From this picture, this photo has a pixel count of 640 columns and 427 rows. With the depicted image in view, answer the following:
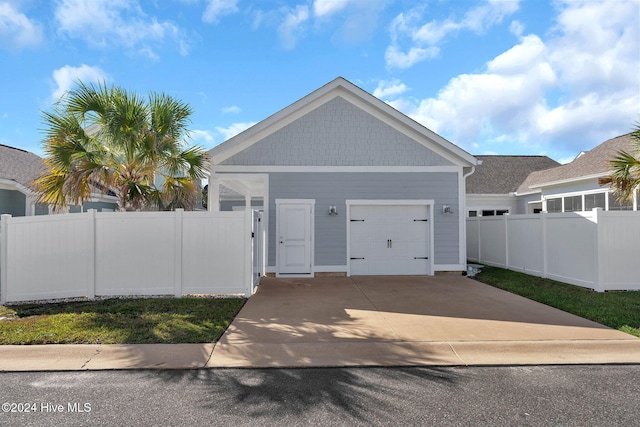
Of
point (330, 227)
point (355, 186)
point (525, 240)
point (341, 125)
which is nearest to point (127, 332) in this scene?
point (330, 227)

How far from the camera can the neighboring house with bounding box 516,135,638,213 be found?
44.7 ft

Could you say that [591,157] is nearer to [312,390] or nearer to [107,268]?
[312,390]

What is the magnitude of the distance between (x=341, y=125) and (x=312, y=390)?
870 centimetres

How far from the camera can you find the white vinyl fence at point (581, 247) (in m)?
8.33

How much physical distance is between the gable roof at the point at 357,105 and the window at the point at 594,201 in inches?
264

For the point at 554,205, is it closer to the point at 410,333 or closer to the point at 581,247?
the point at 581,247

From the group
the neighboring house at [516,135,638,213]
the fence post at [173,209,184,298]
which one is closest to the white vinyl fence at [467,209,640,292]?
the neighboring house at [516,135,638,213]

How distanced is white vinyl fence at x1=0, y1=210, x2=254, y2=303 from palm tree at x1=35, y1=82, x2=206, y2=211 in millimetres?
706

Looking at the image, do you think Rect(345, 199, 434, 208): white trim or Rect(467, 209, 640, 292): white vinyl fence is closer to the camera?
Rect(467, 209, 640, 292): white vinyl fence

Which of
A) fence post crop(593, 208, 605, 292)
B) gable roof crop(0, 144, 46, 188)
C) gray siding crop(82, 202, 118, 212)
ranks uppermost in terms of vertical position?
gable roof crop(0, 144, 46, 188)

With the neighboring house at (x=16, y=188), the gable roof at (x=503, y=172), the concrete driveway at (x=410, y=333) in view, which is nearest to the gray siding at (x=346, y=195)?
the concrete driveway at (x=410, y=333)

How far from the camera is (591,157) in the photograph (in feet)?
51.7

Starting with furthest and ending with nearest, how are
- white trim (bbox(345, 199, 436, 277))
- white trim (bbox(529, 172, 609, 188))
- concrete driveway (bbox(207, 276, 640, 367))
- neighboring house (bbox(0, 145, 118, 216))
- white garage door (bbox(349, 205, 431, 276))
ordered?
white trim (bbox(529, 172, 609, 188)) → neighboring house (bbox(0, 145, 118, 216)) → white garage door (bbox(349, 205, 431, 276)) → white trim (bbox(345, 199, 436, 277)) → concrete driveway (bbox(207, 276, 640, 367))

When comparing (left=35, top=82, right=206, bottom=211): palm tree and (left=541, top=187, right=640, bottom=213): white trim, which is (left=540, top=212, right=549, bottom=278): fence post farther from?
(left=35, top=82, right=206, bottom=211): palm tree
